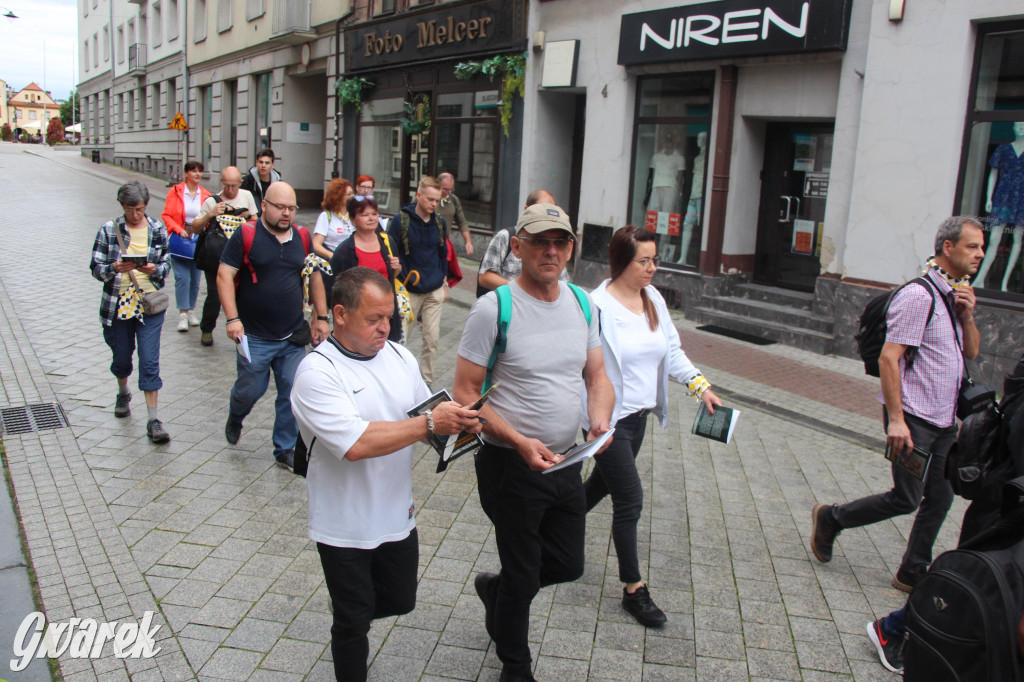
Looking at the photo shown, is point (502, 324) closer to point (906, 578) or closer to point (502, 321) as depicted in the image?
point (502, 321)

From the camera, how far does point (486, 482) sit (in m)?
3.45

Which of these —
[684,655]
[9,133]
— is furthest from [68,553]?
[9,133]

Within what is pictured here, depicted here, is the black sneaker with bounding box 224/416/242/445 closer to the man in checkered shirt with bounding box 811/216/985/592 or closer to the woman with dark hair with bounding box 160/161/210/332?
the woman with dark hair with bounding box 160/161/210/332

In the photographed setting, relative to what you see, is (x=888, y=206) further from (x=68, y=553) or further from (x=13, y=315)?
(x=13, y=315)

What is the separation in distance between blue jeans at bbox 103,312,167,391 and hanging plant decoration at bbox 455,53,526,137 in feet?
33.0

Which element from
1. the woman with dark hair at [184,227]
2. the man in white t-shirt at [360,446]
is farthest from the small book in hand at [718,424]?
the woman with dark hair at [184,227]

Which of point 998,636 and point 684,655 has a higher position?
point 998,636

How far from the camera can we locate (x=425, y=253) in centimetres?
726

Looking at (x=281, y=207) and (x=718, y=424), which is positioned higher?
(x=281, y=207)

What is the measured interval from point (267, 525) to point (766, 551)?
281 centimetres

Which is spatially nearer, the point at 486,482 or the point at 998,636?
the point at 998,636

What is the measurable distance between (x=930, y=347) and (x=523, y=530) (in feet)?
7.40

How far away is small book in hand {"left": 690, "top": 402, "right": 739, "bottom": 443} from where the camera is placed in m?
4.04

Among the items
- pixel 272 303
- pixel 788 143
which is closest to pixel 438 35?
pixel 788 143
